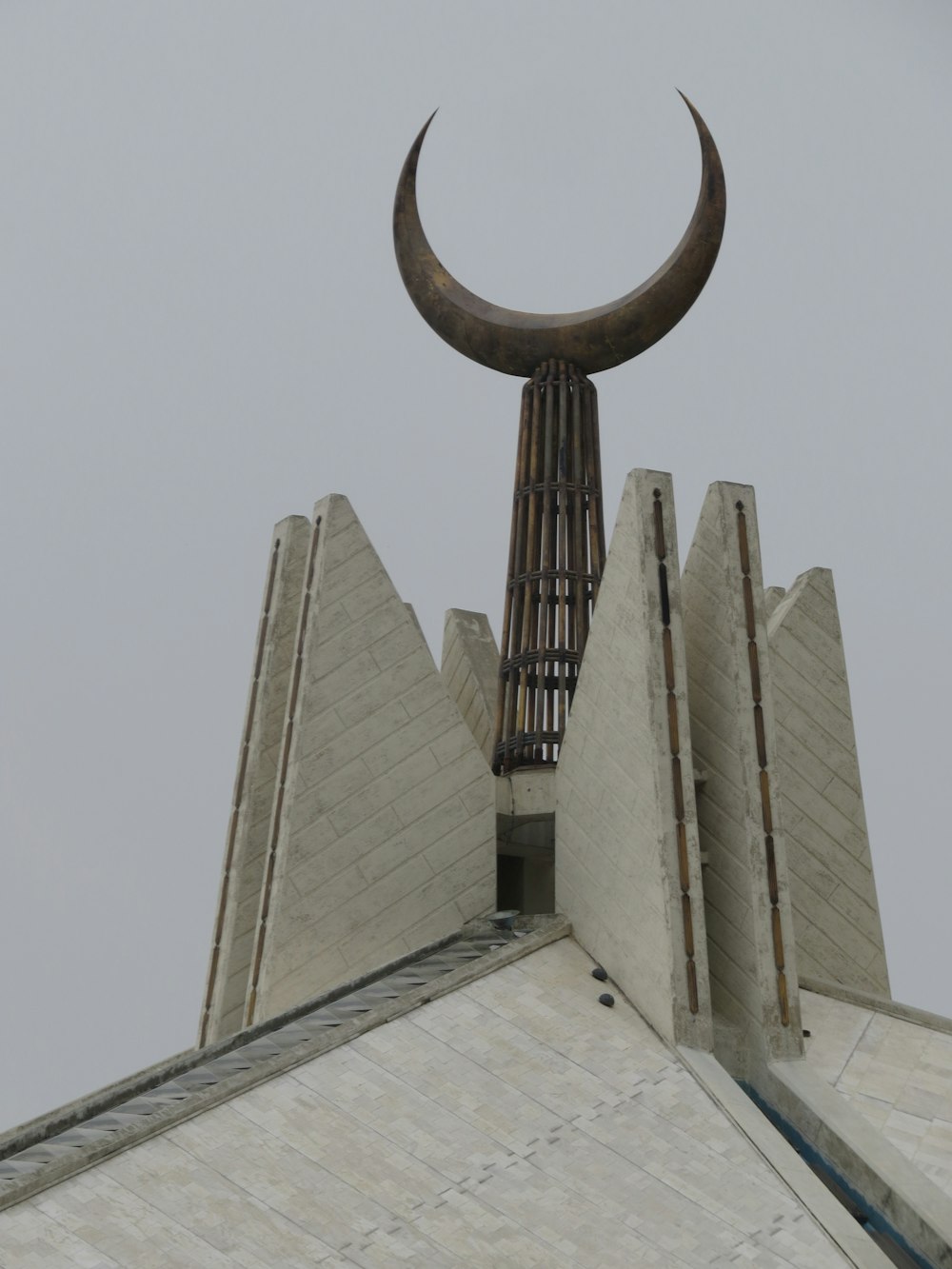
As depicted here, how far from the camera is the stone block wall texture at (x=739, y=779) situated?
53.1ft

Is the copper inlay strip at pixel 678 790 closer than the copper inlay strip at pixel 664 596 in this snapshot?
Yes

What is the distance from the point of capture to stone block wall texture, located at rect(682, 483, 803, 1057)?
16188mm

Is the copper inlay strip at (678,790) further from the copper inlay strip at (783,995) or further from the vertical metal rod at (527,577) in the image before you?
the vertical metal rod at (527,577)

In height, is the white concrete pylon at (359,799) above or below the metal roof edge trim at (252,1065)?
above

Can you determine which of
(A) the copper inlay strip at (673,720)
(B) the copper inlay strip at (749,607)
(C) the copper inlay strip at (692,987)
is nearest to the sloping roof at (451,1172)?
(C) the copper inlay strip at (692,987)

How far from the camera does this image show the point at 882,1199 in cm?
1417

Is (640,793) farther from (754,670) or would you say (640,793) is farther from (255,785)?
(255,785)

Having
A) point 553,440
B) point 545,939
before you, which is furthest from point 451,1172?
point 553,440

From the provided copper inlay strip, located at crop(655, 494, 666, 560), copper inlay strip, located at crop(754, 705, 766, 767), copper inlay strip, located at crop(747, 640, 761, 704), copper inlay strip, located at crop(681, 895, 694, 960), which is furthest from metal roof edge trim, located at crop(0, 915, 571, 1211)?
copper inlay strip, located at crop(655, 494, 666, 560)

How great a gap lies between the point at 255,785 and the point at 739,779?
15.1 feet

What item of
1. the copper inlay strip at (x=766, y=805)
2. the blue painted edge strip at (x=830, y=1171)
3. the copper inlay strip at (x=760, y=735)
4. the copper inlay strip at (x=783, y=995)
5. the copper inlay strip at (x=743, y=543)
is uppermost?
the copper inlay strip at (x=743, y=543)

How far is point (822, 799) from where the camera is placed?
1941 centimetres

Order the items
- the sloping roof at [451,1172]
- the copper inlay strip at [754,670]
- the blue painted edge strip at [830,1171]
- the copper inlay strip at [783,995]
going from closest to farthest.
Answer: the sloping roof at [451,1172], the blue painted edge strip at [830,1171], the copper inlay strip at [783,995], the copper inlay strip at [754,670]

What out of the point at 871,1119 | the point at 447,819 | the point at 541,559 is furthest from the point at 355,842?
the point at 871,1119
